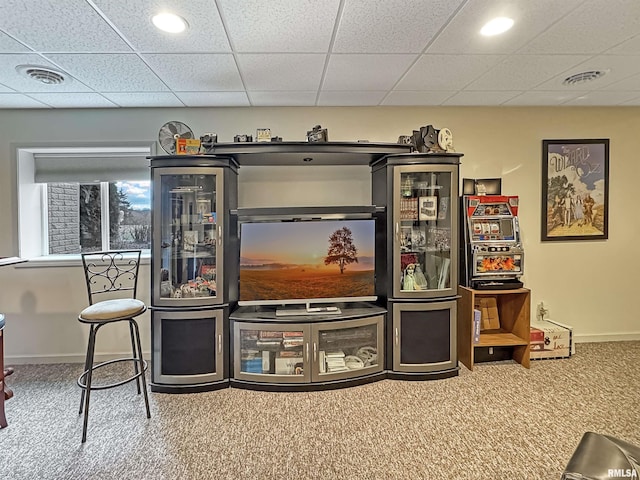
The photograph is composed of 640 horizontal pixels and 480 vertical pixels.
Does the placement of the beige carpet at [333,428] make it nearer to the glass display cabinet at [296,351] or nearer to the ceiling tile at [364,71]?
the glass display cabinet at [296,351]

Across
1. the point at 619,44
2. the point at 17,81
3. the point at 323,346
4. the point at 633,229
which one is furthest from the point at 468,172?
the point at 17,81

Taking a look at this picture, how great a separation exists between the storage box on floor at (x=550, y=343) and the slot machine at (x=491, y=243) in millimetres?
581

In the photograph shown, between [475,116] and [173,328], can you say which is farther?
[475,116]

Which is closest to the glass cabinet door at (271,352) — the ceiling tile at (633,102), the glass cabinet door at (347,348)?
the glass cabinet door at (347,348)

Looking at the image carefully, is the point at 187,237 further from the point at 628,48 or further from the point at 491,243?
the point at 628,48

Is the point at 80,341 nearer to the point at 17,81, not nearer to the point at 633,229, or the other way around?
the point at 17,81

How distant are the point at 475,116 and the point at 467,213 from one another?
110 cm

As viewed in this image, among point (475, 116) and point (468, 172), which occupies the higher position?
point (475, 116)

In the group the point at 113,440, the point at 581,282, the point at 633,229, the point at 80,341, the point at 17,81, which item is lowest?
the point at 113,440

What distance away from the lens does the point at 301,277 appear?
119 inches

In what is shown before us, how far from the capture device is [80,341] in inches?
135

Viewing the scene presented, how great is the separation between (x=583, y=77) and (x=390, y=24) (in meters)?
1.93

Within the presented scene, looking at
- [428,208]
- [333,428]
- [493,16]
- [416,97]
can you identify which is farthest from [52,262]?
[493,16]

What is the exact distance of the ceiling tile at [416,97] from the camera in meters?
3.15
